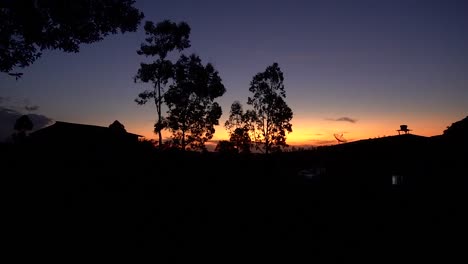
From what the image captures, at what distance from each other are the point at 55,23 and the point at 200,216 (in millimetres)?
10056

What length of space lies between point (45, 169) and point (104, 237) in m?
5.72

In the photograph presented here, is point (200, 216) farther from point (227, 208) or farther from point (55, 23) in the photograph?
point (55, 23)

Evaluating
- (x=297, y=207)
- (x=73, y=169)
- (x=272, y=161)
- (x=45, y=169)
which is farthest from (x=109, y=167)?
(x=272, y=161)

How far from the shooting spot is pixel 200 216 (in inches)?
457

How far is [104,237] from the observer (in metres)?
9.05

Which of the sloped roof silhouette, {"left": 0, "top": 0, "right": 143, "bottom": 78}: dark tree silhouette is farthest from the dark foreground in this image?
the sloped roof silhouette

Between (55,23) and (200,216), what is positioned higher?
(55,23)

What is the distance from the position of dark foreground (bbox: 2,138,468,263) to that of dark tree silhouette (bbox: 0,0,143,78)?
4617mm

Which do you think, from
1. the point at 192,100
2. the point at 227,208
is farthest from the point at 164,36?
the point at 227,208

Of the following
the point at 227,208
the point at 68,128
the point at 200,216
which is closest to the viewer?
the point at 200,216

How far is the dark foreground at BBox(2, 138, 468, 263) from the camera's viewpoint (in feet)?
28.3

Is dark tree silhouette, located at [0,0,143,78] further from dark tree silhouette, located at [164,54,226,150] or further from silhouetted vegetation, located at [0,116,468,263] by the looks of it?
dark tree silhouette, located at [164,54,226,150]

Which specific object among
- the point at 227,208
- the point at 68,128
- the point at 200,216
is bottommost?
the point at 200,216

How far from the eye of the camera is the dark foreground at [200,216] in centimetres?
863
